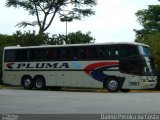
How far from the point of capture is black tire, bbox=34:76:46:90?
3538 cm

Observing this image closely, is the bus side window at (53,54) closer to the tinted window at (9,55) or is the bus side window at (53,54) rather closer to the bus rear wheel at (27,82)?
the bus rear wheel at (27,82)

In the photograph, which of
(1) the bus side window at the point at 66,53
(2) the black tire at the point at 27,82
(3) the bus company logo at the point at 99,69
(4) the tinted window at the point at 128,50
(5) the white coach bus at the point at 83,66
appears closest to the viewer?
(4) the tinted window at the point at 128,50

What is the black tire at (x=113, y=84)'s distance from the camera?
31703 millimetres

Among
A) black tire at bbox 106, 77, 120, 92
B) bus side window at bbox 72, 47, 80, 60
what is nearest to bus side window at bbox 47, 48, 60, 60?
bus side window at bbox 72, 47, 80, 60

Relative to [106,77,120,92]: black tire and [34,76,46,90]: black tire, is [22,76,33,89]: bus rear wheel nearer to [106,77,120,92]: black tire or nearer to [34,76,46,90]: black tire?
[34,76,46,90]: black tire

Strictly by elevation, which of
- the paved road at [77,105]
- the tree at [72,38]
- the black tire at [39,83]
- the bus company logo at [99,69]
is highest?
the tree at [72,38]

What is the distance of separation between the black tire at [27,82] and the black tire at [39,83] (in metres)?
0.31

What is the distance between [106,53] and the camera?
104ft

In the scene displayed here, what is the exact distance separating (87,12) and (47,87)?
23.5 meters

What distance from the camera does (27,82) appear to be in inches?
1421

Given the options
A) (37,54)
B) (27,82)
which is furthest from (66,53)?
(27,82)

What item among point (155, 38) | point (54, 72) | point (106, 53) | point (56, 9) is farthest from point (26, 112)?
point (56, 9)

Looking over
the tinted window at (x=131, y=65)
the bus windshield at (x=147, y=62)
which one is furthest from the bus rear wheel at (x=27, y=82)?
the bus windshield at (x=147, y=62)

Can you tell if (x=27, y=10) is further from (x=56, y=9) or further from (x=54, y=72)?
(x=54, y=72)
